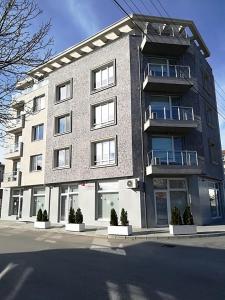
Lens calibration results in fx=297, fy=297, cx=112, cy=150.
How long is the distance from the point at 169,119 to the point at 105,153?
17.4 ft

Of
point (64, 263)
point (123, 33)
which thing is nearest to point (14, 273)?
point (64, 263)

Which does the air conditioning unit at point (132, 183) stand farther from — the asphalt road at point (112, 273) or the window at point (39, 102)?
the window at point (39, 102)

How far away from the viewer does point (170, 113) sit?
2105 centimetres

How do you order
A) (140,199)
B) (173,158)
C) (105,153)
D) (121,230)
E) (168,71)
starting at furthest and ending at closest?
1. (168,71)
2. (105,153)
3. (173,158)
4. (140,199)
5. (121,230)

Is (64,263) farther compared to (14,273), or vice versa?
(64,263)

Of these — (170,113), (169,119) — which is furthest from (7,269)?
(170,113)

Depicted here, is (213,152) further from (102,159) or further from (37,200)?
(37,200)

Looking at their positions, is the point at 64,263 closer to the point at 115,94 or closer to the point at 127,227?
the point at 127,227

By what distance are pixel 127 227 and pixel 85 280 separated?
29.8ft

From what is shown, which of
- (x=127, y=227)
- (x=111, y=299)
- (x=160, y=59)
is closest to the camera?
(x=111, y=299)

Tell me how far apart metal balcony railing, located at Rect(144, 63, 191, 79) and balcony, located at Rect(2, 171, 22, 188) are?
624 inches

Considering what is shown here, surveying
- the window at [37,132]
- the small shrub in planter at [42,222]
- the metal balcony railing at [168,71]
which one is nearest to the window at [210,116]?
the metal balcony railing at [168,71]

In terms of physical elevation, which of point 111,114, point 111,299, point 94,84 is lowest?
point 111,299

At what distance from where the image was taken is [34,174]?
2720cm
